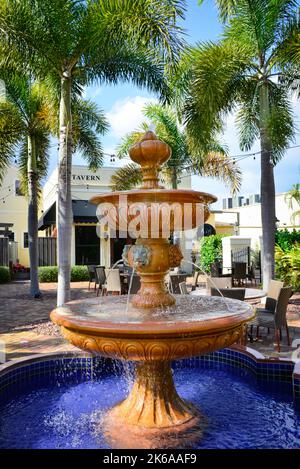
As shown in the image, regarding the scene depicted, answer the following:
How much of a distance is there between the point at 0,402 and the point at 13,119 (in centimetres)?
1148

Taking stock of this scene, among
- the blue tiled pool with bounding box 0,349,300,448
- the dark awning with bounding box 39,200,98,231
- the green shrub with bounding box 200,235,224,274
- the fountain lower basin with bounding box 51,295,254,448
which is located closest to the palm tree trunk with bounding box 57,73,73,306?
the blue tiled pool with bounding box 0,349,300,448

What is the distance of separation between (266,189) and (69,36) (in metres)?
6.58

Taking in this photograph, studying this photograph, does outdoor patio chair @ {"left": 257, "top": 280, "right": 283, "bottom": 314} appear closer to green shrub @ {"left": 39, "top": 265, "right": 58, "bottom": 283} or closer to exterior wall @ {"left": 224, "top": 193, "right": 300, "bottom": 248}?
A: green shrub @ {"left": 39, "top": 265, "right": 58, "bottom": 283}

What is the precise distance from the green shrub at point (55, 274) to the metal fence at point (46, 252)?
2.47 meters

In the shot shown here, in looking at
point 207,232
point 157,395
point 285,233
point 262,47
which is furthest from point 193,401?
point 207,232

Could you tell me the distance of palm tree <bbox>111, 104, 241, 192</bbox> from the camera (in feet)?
59.4

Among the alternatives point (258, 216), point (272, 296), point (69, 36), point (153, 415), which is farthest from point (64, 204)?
point (258, 216)

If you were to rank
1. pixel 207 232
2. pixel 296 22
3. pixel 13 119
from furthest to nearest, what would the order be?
pixel 207 232 → pixel 13 119 → pixel 296 22

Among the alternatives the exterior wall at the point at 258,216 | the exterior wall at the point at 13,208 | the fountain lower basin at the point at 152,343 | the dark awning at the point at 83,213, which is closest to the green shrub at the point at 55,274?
the dark awning at the point at 83,213

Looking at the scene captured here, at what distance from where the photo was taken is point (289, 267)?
1320 centimetres

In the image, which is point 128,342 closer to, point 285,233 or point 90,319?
point 90,319

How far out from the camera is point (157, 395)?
4062 mm

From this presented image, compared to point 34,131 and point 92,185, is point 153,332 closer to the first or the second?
point 34,131

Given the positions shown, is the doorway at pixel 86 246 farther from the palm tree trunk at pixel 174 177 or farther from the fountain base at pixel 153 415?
the fountain base at pixel 153 415
